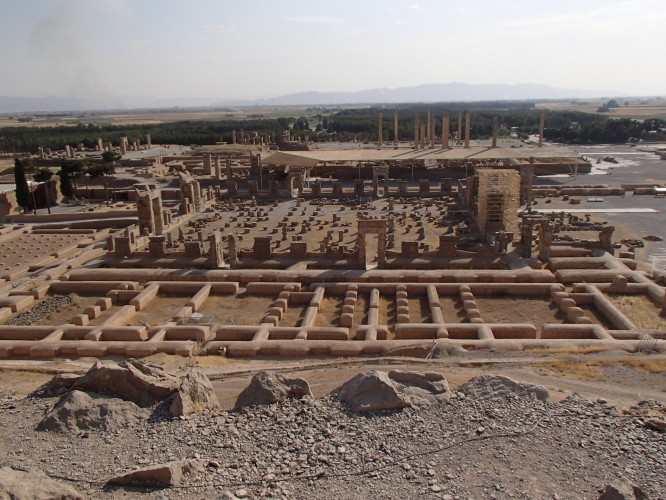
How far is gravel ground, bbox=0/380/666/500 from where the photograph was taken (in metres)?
7.36

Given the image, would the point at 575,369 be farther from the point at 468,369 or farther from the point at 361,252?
the point at 361,252

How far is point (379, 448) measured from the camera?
819 centimetres

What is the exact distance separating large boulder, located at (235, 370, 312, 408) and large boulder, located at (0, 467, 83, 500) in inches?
132

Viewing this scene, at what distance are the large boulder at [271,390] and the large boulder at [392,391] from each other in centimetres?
71

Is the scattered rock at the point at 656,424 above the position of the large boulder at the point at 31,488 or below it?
below

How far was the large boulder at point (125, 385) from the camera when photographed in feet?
31.9

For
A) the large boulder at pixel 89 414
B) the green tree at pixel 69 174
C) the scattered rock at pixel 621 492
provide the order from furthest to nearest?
the green tree at pixel 69 174 < the large boulder at pixel 89 414 < the scattered rock at pixel 621 492

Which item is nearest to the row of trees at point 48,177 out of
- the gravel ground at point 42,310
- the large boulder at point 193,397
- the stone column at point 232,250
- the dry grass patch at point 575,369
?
the gravel ground at point 42,310

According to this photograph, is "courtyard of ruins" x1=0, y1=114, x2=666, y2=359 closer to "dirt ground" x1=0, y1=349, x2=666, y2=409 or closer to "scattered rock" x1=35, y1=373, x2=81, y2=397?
"dirt ground" x1=0, y1=349, x2=666, y2=409

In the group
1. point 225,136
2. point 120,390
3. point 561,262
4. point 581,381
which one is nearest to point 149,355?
point 120,390

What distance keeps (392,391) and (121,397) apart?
494 cm

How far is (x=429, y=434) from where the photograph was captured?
8500 millimetres

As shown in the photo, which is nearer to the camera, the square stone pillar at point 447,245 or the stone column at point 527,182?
the square stone pillar at point 447,245

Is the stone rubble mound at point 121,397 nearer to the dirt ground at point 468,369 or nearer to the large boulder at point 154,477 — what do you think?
the dirt ground at point 468,369
